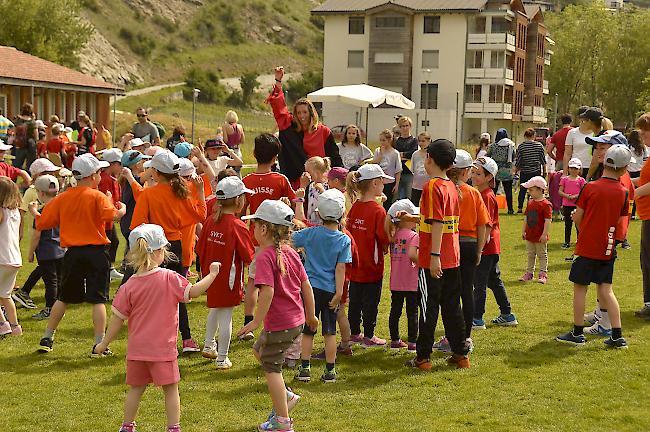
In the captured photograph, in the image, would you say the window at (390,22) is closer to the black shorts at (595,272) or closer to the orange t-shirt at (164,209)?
the black shorts at (595,272)

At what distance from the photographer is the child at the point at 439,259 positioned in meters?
7.32

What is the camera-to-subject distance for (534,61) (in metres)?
78.1

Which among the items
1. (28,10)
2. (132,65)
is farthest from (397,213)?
(132,65)

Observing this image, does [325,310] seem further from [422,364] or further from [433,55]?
[433,55]

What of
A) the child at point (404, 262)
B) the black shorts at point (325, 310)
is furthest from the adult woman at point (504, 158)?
the black shorts at point (325, 310)

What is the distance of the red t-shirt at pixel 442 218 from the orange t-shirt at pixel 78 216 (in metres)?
3.00

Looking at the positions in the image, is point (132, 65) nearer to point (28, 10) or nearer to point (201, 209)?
point (28, 10)

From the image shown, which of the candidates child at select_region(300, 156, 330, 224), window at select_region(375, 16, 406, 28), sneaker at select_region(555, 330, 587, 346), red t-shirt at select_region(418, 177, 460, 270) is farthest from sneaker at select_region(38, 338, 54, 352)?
window at select_region(375, 16, 406, 28)

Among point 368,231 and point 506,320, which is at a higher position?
point 368,231

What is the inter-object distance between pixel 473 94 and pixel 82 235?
6437 centimetres

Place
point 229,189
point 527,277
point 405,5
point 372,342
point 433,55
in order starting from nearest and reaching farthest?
1. point 229,189
2. point 372,342
3. point 527,277
4. point 433,55
5. point 405,5

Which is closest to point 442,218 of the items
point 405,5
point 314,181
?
point 314,181

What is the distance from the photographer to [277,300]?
6.20m

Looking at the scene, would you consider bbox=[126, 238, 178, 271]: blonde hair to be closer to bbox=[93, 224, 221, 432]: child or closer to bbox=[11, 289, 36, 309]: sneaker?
bbox=[93, 224, 221, 432]: child
